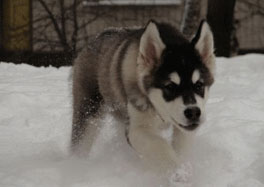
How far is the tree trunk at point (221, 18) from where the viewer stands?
10.1 meters

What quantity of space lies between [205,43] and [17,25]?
8659mm

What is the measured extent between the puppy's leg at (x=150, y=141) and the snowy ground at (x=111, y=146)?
0.39 feet

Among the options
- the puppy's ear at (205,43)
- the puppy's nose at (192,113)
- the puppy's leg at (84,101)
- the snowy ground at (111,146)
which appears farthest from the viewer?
the puppy's leg at (84,101)

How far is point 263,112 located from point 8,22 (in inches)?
310

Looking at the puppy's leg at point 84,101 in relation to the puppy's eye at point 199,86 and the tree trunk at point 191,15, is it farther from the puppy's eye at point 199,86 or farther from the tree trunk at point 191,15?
the tree trunk at point 191,15

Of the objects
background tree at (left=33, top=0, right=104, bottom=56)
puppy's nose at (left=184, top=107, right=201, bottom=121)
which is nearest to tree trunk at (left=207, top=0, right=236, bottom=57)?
background tree at (left=33, top=0, right=104, bottom=56)

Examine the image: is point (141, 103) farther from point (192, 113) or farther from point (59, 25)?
point (59, 25)

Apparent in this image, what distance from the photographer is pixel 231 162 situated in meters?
4.06

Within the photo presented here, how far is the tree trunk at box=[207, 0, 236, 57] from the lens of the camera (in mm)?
10094

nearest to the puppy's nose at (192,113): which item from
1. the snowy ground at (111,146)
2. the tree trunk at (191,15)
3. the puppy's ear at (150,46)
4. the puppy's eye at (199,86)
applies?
the puppy's eye at (199,86)

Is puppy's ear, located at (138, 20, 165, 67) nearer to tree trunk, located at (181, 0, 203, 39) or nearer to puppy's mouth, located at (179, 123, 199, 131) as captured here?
puppy's mouth, located at (179, 123, 199, 131)

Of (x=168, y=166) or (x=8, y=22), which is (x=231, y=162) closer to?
(x=168, y=166)

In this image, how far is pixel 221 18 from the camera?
10125 millimetres

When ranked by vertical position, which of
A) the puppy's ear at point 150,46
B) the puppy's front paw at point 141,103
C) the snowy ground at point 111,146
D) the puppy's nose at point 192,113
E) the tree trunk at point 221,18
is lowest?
the tree trunk at point 221,18
